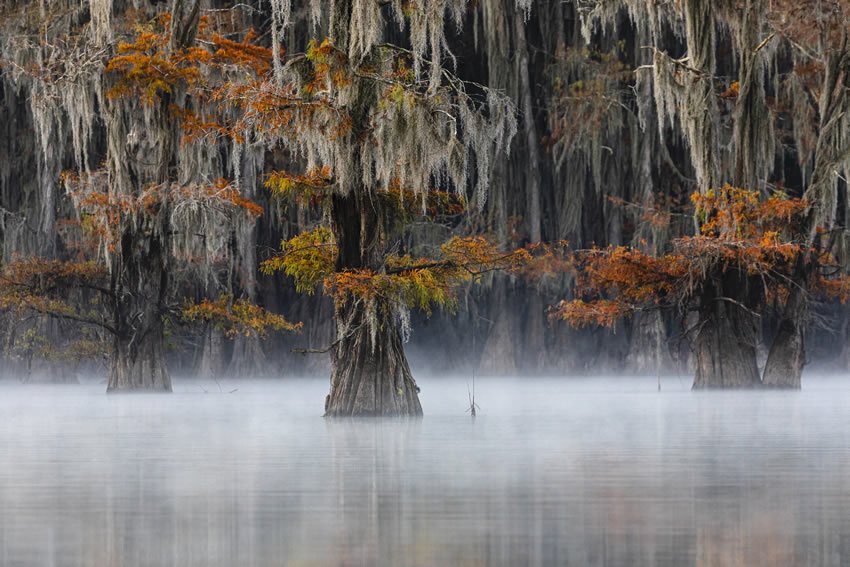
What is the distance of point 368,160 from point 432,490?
279 inches

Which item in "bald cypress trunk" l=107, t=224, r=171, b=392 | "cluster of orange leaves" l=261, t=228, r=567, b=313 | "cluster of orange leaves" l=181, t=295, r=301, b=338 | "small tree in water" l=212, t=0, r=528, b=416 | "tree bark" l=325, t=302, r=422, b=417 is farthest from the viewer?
"cluster of orange leaves" l=181, t=295, r=301, b=338

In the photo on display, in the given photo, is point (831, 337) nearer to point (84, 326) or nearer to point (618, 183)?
point (618, 183)

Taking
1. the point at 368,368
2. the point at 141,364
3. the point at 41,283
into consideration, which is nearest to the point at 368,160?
the point at 368,368

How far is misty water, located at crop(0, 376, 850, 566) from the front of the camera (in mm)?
5602

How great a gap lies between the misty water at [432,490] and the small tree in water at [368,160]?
Answer: 104 cm

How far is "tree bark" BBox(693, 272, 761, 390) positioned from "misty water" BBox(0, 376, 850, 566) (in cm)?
513

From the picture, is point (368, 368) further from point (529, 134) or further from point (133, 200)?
point (529, 134)

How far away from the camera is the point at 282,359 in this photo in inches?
1256

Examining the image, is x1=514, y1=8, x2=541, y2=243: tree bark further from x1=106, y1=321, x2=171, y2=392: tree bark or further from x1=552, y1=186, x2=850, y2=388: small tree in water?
x1=106, y1=321, x2=171, y2=392: tree bark

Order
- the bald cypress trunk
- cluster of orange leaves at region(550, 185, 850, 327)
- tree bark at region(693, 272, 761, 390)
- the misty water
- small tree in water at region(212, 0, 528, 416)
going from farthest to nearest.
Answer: the bald cypress trunk → tree bark at region(693, 272, 761, 390) → cluster of orange leaves at region(550, 185, 850, 327) → small tree in water at region(212, 0, 528, 416) → the misty water

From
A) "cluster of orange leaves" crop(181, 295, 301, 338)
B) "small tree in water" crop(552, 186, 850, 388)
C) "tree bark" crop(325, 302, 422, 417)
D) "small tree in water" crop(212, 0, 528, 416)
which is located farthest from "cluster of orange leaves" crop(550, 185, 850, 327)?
"tree bark" crop(325, 302, 422, 417)

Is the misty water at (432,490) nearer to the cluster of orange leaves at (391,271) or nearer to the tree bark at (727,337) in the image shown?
the cluster of orange leaves at (391,271)

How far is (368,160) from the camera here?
47.0 ft

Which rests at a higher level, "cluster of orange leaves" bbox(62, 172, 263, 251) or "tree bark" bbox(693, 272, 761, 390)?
"cluster of orange leaves" bbox(62, 172, 263, 251)
